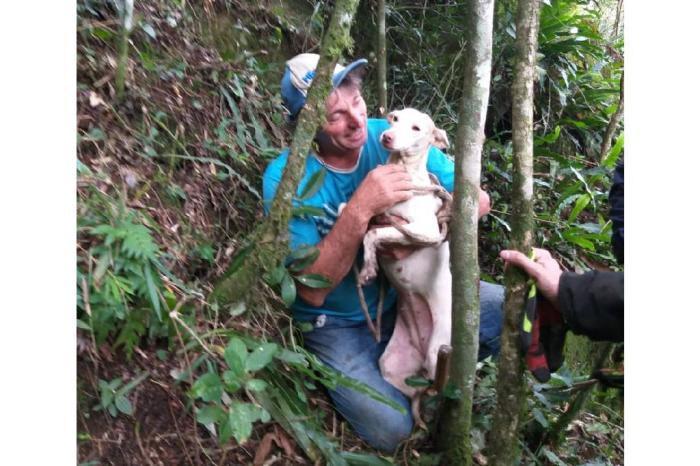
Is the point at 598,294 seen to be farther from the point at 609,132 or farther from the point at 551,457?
the point at 609,132

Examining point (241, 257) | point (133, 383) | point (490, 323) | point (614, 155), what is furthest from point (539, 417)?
point (614, 155)

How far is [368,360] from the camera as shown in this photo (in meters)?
3.85

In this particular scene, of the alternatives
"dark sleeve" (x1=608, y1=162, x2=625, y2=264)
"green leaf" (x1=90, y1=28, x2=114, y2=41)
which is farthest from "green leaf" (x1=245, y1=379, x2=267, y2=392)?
"green leaf" (x1=90, y1=28, x2=114, y2=41)

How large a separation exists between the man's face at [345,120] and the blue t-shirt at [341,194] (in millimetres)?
202

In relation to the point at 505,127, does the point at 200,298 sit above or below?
below

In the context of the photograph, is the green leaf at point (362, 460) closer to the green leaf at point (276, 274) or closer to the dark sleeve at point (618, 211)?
the green leaf at point (276, 274)

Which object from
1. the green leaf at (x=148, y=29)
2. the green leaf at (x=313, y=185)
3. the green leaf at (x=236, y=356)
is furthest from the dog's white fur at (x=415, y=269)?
the green leaf at (x=148, y=29)

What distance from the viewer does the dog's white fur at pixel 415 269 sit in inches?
133

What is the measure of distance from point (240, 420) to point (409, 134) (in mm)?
1632

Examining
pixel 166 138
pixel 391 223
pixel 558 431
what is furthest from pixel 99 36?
pixel 558 431

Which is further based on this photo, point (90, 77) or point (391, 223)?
point (90, 77)

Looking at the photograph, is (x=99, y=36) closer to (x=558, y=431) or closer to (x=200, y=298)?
(x=200, y=298)

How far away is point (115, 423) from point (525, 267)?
1.78 metres

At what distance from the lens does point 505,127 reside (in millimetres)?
6551
